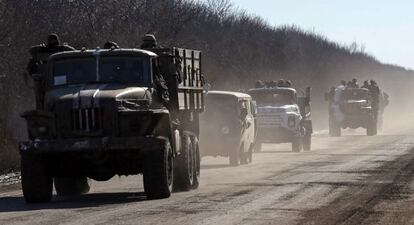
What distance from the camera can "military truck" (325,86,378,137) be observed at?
48.2m

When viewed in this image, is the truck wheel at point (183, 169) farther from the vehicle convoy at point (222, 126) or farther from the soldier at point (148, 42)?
the vehicle convoy at point (222, 126)

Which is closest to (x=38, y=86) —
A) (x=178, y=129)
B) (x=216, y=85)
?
(x=178, y=129)

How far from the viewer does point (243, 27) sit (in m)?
97.1

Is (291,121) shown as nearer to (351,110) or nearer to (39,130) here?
(351,110)

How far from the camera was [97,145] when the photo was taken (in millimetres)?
15328

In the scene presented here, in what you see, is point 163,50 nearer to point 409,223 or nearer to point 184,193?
point 184,193

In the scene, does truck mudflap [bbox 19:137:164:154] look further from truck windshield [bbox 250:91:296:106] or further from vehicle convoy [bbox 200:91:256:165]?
truck windshield [bbox 250:91:296:106]

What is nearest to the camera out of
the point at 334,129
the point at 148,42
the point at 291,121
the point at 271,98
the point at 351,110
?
the point at 148,42

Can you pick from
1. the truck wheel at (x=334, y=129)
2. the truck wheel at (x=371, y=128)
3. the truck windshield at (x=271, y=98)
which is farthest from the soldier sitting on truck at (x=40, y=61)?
the truck wheel at (x=334, y=129)

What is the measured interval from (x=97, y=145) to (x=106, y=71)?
1.81 meters

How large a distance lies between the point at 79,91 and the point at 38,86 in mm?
1514

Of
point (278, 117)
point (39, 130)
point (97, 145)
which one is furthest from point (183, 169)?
point (278, 117)

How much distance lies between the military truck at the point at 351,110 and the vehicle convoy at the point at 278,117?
1366 cm

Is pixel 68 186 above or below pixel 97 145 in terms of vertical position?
below
